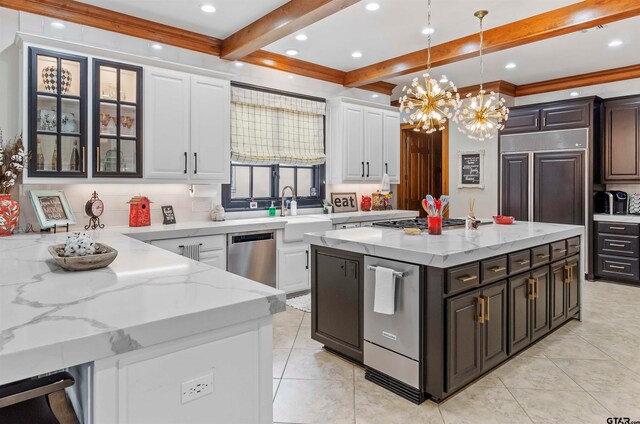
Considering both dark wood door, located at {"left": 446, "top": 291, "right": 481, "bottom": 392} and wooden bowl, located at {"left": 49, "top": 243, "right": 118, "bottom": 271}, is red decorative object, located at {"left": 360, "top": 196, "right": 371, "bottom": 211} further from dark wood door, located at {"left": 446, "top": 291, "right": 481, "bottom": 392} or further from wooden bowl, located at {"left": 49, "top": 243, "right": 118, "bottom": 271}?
wooden bowl, located at {"left": 49, "top": 243, "right": 118, "bottom": 271}

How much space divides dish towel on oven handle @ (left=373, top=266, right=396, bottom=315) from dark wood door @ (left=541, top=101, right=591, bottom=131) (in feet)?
15.2

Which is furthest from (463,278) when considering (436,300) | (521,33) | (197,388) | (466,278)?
(521,33)

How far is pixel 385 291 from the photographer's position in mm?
2557

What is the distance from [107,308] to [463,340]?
2.02 m

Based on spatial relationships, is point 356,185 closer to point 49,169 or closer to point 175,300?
point 49,169

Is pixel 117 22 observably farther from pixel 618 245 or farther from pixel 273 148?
pixel 618 245

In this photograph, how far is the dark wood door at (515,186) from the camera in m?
6.13

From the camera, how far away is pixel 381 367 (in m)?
2.70

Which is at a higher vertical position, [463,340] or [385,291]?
[385,291]

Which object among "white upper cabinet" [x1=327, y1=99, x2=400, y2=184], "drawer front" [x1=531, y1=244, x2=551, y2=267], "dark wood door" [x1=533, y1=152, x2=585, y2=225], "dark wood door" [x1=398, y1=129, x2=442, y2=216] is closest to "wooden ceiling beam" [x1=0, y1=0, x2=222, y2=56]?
"white upper cabinet" [x1=327, y1=99, x2=400, y2=184]

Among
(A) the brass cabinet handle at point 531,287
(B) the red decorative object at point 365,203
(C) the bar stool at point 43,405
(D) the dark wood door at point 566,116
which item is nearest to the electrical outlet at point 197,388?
(C) the bar stool at point 43,405

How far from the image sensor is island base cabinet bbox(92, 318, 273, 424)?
3.60 feet

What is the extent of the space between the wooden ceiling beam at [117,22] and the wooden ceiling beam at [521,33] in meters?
2.18

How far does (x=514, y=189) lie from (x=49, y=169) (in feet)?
19.4
